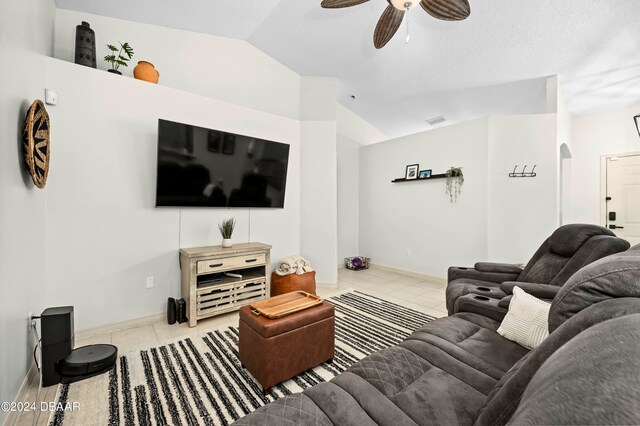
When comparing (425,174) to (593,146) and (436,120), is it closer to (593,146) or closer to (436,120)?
(436,120)

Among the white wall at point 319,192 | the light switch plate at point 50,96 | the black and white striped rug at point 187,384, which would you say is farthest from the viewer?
the white wall at point 319,192

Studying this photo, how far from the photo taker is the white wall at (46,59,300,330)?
2434 millimetres

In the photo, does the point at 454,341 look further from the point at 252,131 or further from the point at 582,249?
the point at 252,131

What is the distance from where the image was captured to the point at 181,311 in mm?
2824

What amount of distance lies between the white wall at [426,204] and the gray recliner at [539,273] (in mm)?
1567

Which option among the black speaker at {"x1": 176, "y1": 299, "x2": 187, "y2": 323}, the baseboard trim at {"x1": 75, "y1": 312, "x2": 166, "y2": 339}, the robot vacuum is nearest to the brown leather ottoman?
the robot vacuum

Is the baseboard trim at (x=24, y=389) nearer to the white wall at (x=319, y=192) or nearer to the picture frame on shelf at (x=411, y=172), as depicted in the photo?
the white wall at (x=319, y=192)

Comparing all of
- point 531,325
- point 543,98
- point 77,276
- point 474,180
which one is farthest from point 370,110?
point 77,276

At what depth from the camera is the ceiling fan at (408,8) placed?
78.5 inches

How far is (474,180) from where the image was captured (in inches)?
160

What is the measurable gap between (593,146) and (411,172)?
3076mm

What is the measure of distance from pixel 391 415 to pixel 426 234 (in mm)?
4023

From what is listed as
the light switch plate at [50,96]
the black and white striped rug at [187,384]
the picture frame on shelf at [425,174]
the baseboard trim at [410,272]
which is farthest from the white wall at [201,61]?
the baseboard trim at [410,272]

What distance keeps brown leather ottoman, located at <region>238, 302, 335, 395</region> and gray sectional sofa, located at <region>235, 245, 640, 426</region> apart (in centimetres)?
63
